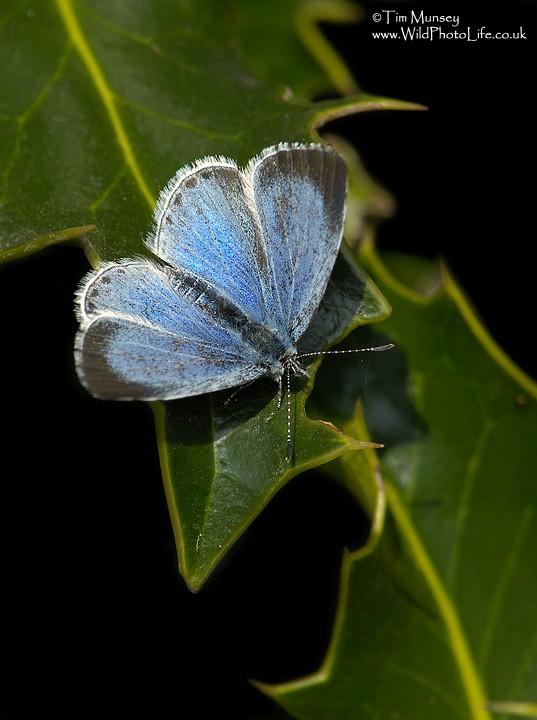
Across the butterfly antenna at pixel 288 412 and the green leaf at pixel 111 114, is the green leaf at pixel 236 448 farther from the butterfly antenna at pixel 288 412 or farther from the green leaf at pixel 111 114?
the green leaf at pixel 111 114

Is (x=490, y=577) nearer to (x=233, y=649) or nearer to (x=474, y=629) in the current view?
(x=474, y=629)

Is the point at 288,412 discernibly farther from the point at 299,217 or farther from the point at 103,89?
the point at 103,89

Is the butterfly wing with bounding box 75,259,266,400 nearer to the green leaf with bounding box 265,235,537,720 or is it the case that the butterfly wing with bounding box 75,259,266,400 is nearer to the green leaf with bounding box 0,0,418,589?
the green leaf with bounding box 0,0,418,589

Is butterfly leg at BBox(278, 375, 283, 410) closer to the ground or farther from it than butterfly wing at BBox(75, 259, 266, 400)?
closer to the ground

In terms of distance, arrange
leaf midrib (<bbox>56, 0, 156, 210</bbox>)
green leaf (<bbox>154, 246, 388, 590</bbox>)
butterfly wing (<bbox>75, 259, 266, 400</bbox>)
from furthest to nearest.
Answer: leaf midrib (<bbox>56, 0, 156, 210</bbox>) < butterfly wing (<bbox>75, 259, 266, 400</bbox>) < green leaf (<bbox>154, 246, 388, 590</bbox>)

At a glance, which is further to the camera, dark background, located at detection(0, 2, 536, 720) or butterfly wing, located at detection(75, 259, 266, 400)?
dark background, located at detection(0, 2, 536, 720)

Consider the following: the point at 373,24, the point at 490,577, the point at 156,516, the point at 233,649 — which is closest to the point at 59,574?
the point at 156,516

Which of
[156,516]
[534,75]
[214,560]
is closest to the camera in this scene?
[214,560]

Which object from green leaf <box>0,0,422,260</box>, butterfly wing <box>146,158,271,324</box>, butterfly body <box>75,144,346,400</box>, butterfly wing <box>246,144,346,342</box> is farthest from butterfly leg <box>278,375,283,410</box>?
green leaf <box>0,0,422,260</box>
